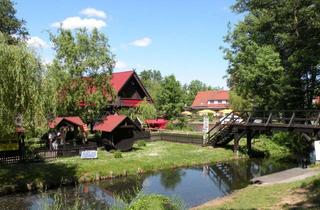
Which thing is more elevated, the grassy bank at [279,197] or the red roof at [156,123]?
the red roof at [156,123]

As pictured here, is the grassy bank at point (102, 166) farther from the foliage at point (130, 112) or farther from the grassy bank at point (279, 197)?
the foliage at point (130, 112)

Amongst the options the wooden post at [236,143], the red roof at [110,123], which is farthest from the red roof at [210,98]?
the red roof at [110,123]

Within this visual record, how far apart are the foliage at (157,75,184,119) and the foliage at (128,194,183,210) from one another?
51.1 metres

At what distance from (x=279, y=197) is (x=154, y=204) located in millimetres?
9035

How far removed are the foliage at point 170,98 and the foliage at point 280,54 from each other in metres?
16.1

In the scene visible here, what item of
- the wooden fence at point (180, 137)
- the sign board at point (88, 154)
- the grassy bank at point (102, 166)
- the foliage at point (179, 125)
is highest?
the foliage at point (179, 125)

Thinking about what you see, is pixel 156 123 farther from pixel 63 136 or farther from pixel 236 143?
pixel 63 136

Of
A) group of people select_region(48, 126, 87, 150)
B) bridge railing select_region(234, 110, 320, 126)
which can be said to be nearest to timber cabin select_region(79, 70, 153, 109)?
group of people select_region(48, 126, 87, 150)

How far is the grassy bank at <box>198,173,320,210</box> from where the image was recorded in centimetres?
1652

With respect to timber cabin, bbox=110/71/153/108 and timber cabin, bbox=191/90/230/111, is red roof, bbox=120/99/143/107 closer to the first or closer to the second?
timber cabin, bbox=110/71/153/108

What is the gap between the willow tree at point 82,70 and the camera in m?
39.1

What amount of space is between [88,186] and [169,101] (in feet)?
128

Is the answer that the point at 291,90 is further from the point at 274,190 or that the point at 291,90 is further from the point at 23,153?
the point at 23,153

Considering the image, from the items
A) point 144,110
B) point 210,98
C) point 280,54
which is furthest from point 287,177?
point 210,98
